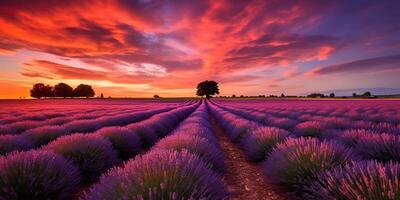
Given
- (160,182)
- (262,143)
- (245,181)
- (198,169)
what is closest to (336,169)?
(198,169)

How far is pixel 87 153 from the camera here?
17.1ft

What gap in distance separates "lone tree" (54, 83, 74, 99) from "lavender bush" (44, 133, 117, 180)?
99.3m

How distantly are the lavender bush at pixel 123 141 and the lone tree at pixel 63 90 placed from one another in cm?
9753

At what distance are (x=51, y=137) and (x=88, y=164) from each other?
Result: 3180 mm

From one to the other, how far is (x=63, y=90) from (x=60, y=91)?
0.95m

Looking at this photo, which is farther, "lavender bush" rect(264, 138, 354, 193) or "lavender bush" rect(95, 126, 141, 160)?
"lavender bush" rect(95, 126, 141, 160)

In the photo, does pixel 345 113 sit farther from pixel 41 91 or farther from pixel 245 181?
pixel 41 91

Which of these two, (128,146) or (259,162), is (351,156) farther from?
(128,146)

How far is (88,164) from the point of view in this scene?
5.06 metres

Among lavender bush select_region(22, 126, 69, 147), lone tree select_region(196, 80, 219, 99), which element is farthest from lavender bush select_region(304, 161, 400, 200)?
lone tree select_region(196, 80, 219, 99)

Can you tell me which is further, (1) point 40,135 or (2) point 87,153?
(1) point 40,135

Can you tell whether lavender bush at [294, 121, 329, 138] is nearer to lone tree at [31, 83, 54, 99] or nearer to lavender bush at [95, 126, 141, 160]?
lavender bush at [95, 126, 141, 160]

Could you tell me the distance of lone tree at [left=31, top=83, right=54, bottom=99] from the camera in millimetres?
92625

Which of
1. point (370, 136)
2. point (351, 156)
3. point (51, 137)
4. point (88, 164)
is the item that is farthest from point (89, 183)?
point (370, 136)
